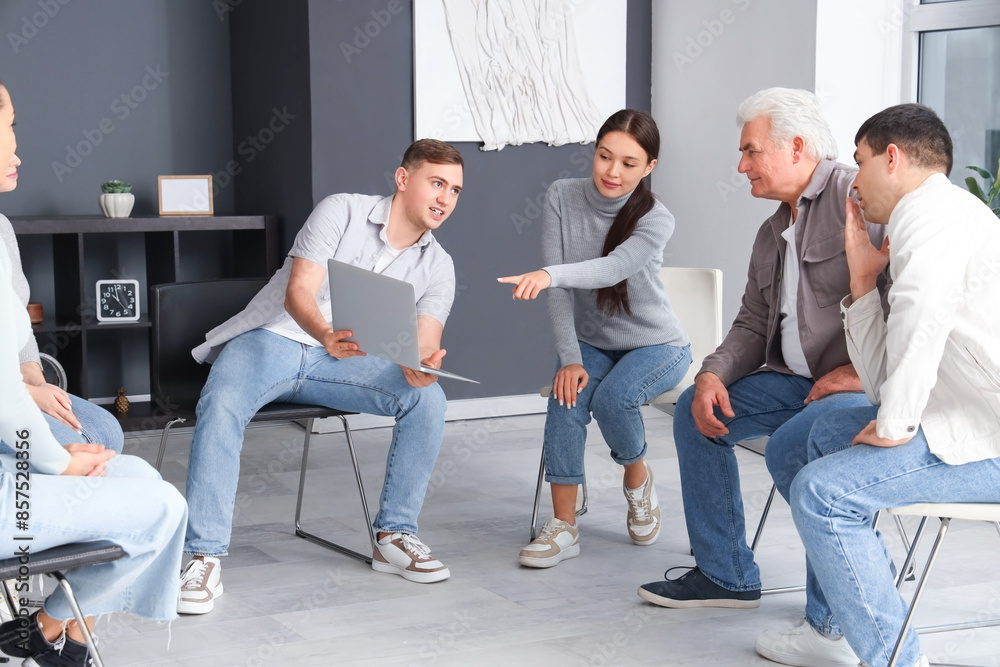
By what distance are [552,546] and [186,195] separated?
243 cm

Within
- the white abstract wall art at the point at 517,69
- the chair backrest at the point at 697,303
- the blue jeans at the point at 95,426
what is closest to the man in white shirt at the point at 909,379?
the chair backrest at the point at 697,303

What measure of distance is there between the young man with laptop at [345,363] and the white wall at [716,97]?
1.74 metres

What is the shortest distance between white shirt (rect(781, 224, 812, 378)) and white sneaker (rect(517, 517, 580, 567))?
757 millimetres

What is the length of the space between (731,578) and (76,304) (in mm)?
3050

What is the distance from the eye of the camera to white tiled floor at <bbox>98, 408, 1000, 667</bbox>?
2209 mm

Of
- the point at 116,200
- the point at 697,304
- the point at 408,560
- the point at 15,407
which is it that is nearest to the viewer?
the point at 15,407

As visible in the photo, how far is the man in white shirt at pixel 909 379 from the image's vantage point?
1.77 m

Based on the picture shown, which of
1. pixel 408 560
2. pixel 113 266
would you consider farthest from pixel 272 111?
pixel 408 560

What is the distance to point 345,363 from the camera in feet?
8.95

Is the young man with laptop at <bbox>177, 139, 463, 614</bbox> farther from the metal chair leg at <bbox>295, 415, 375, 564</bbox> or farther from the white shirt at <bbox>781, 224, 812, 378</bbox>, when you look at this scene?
the white shirt at <bbox>781, 224, 812, 378</bbox>

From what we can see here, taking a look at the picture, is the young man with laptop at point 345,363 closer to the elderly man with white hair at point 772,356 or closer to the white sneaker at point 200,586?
the white sneaker at point 200,586

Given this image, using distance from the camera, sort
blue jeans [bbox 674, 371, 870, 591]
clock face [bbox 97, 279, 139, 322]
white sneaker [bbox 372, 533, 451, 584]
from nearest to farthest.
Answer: blue jeans [bbox 674, 371, 870, 591]
white sneaker [bbox 372, 533, 451, 584]
clock face [bbox 97, 279, 139, 322]

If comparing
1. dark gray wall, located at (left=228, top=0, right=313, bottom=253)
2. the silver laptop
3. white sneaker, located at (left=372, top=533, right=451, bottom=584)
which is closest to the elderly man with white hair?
white sneaker, located at (left=372, top=533, right=451, bottom=584)

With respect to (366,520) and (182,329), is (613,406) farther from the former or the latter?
(182,329)
